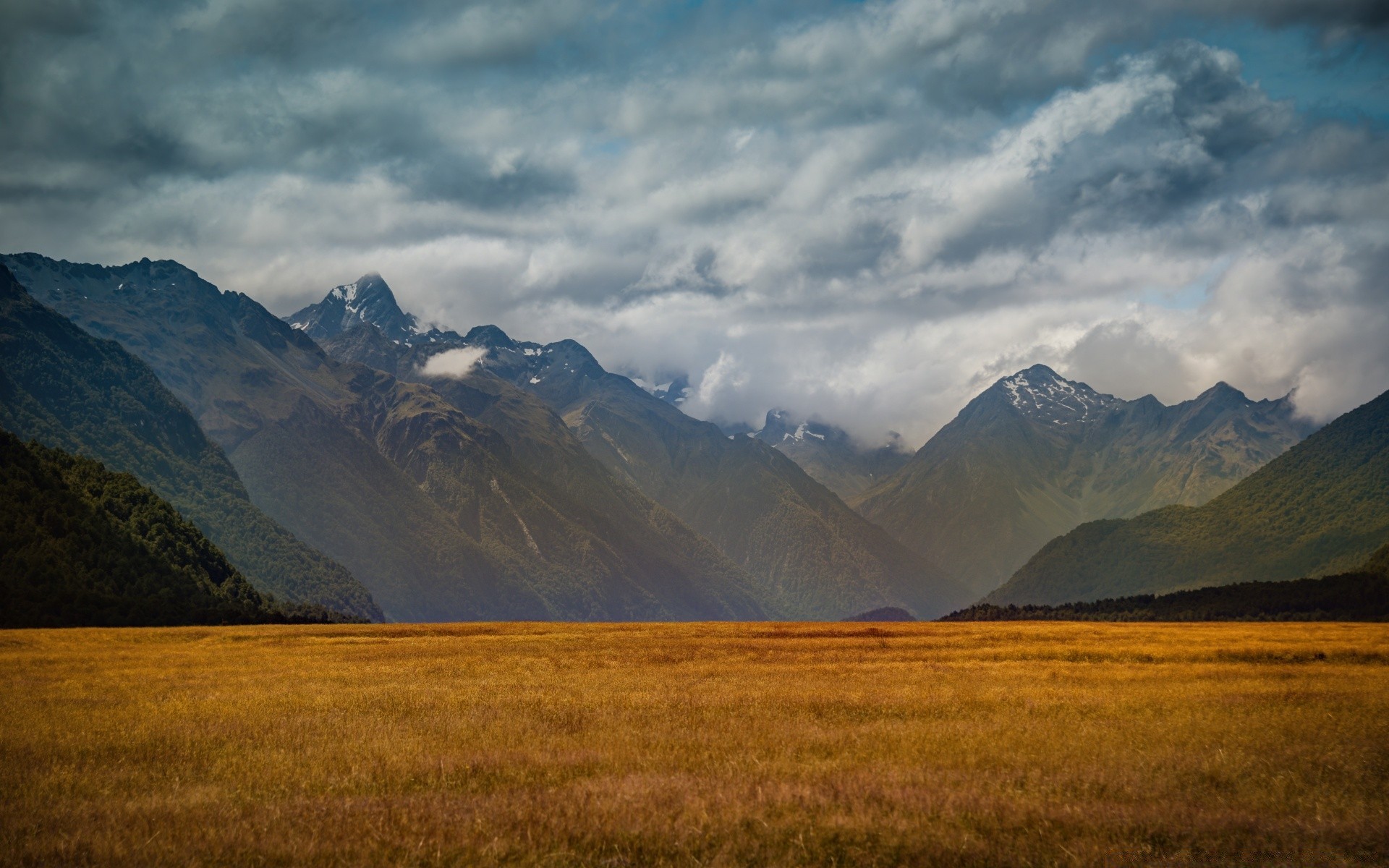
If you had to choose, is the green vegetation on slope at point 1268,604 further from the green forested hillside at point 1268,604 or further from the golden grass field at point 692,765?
the golden grass field at point 692,765

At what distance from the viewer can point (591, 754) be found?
2588 cm

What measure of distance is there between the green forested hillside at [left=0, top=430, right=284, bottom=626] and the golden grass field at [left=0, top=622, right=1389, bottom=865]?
75.1 m

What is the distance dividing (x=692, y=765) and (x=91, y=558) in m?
160

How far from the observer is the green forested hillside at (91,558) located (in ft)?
387

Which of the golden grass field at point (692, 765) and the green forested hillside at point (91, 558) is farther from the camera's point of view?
the green forested hillside at point (91, 558)

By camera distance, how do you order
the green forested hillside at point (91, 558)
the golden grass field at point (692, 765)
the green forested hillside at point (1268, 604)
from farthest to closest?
1. the green forested hillside at point (1268, 604)
2. the green forested hillside at point (91, 558)
3. the golden grass field at point (692, 765)

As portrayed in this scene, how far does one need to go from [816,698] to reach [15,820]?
85.7ft

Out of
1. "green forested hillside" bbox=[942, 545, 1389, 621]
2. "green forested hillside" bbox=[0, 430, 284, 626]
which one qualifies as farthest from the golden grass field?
"green forested hillside" bbox=[942, 545, 1389, 621]

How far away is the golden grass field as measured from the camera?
17828mm

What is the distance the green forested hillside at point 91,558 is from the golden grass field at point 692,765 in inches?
2956

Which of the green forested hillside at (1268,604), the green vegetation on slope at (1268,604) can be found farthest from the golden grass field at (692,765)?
the green forested hillside at (1268,604)

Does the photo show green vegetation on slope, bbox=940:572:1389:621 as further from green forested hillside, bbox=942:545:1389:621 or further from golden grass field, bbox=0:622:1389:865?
golden grass field, bbox=0:622:1389:865

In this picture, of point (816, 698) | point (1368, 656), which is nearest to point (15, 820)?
point (816, 698)

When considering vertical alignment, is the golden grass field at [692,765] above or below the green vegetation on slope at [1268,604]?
above
